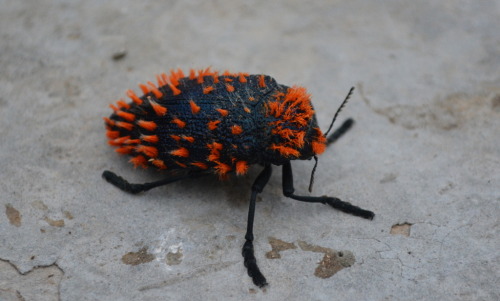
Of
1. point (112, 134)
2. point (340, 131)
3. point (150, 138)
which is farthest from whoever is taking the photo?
point (340, 131)

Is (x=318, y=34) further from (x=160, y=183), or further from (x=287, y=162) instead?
(x=160, y=183)

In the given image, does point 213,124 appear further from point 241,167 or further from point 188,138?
point 241,167

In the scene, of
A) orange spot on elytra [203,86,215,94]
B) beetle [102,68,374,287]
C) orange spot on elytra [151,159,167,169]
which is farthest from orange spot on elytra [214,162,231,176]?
orange spot on elytra [203,86,215,94]

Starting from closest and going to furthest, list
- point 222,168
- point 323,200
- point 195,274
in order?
point 195,274 < point 222,168 < point 323,200

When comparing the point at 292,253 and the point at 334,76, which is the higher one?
the point at 334,76

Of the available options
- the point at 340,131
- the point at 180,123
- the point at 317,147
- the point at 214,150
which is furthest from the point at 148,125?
the point at 340,131

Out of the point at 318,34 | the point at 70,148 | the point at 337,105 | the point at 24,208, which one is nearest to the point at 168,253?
the point at 24,208
